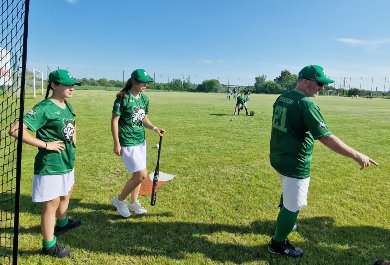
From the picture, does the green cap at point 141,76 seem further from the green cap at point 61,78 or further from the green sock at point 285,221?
the green sock at point 285,221

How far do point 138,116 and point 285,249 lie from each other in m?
2.77

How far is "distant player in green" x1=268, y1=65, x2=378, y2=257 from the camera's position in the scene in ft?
12.2

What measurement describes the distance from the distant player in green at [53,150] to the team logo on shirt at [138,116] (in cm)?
105

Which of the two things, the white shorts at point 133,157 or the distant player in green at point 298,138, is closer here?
the distant player in green at point 298,138

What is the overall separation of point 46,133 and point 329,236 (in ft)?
13.7

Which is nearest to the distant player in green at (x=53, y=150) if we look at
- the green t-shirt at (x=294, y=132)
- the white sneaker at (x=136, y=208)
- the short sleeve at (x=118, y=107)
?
the short sleeve at (x=118, y=107)

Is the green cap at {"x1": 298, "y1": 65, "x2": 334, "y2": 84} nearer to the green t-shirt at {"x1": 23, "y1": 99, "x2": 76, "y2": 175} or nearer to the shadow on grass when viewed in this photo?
the shadow on grass

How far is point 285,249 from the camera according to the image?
14.4 feet

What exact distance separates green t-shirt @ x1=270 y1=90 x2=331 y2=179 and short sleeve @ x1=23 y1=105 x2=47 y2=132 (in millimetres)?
2706

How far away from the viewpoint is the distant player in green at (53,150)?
12.4 ft

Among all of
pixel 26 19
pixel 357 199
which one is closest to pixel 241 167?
pixel 357 199

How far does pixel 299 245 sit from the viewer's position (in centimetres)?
470

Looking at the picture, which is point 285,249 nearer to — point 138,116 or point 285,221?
point 285,221

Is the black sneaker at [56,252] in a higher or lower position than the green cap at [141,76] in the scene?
lower
